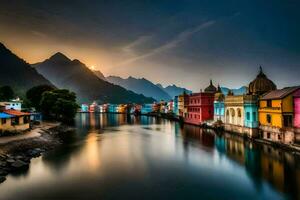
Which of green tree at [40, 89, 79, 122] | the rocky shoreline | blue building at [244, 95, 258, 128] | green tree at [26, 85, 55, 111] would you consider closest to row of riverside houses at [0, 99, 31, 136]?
the rocky shoreline

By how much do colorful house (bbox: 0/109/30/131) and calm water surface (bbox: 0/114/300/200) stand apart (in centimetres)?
1041

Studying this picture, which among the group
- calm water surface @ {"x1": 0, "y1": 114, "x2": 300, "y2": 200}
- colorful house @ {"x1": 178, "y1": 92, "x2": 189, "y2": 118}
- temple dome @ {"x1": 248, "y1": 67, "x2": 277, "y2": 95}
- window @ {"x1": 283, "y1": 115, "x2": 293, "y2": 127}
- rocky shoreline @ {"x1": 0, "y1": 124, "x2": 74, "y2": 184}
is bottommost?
calm water surface @ {"x1": 0, "y1": 114, "x2": 300, "y2": 200}

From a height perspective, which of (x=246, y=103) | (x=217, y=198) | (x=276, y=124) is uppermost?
(x=246, y=103)

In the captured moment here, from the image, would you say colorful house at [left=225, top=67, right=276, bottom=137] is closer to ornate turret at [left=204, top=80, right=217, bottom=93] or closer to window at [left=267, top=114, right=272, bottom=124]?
window at [left=267, top=114, right=272, bottom=124]

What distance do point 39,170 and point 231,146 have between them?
3077 centimetres

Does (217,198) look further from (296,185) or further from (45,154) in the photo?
(45,154)

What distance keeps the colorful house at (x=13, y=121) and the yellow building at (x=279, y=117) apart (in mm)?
44272

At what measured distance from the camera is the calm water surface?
23.2 metres

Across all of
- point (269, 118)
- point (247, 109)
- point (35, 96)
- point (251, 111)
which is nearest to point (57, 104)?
point (35, 96)

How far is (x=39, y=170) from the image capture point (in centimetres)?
3006

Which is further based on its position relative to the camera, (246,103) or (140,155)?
(246,103)

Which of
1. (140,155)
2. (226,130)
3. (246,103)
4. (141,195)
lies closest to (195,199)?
(141,195)

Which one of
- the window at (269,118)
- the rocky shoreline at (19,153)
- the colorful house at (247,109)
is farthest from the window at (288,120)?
the rocky shoreline at (19,153)

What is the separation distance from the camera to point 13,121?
46969 millimetres
